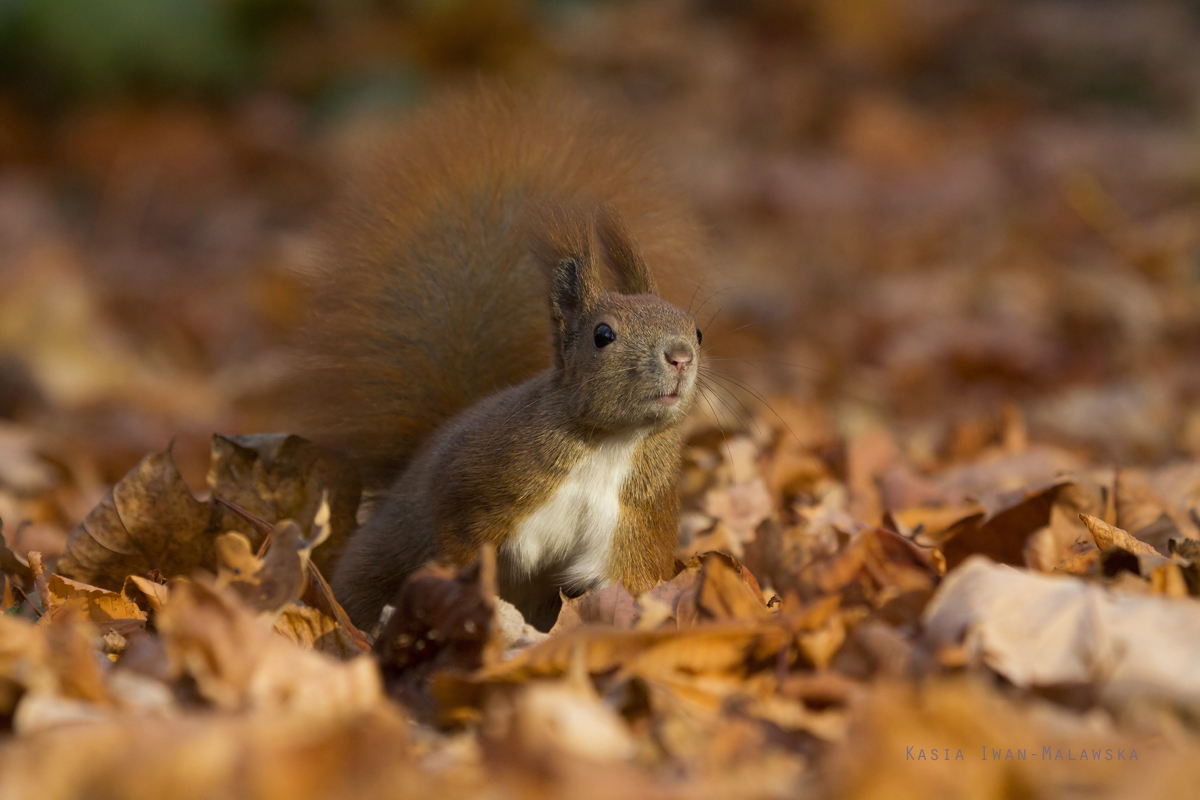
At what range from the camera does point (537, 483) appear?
2244 mm

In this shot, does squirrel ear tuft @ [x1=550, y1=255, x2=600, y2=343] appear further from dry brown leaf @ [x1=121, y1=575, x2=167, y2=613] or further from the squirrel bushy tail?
dry brown leaf @ [x1=121, y1=575, x2=167, y2=613]

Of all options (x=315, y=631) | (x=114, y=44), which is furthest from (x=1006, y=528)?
(x=114, y=44)

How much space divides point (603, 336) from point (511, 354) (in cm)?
58

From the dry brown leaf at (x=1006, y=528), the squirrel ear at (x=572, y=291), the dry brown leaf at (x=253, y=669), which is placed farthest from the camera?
the dry brown leaf at (x=1006, y=528)

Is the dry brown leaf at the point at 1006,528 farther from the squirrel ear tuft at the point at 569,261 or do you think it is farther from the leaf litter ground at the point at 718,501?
the squirrel ear tuft at the point at 569,261

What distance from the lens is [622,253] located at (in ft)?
7.87

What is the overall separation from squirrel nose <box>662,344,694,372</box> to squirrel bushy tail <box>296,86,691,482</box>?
62 cm

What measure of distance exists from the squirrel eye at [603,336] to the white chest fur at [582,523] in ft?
0.64

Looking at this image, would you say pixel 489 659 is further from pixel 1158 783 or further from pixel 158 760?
pixel 1158 783

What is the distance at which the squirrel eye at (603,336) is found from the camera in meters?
2.23

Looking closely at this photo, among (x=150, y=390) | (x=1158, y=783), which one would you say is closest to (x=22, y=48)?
(x=150, y=390)

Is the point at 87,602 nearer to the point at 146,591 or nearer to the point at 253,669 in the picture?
the point at 146,591

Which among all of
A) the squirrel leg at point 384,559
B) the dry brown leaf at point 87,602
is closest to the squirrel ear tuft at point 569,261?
the squirrel leg at point 384,559

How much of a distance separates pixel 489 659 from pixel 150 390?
4.22m
